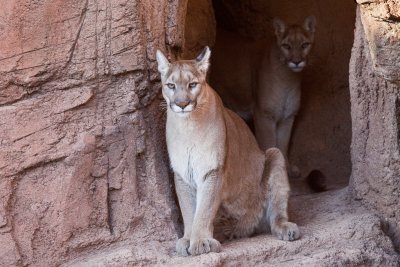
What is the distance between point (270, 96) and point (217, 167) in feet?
8.49

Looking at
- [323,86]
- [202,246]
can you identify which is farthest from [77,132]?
[323,86]

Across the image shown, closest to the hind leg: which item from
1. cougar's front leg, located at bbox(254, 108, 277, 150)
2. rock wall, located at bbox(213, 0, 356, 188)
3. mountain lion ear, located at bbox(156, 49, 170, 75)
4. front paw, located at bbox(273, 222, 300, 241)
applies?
front paw, located at bbox(273, 222, 300, 241)

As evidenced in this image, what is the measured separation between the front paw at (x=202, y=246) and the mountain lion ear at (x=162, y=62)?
3.61 ft

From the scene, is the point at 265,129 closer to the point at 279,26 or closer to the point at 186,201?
the point at 279,26

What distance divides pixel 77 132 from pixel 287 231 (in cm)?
147

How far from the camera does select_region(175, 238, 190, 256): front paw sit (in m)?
5.59

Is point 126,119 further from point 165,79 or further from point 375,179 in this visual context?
point 375,179

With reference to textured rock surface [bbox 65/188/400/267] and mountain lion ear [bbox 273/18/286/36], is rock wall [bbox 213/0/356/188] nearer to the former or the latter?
mountain lion ear [bbox 273/18/286/36]

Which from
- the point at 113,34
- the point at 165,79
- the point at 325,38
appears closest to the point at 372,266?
the point at 165,79

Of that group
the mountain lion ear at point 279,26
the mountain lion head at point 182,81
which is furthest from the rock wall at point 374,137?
the mountain lion ear at point 279,26

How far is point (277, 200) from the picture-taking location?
6207 mm

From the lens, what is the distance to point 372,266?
5879 mm

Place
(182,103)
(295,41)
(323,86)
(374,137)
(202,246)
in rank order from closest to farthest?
(202,246)
(182,103)
(374,137)
(295,41)
(323,86)

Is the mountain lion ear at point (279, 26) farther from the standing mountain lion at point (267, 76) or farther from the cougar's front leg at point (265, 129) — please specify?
the cougar's front leg at point (265, 129)
